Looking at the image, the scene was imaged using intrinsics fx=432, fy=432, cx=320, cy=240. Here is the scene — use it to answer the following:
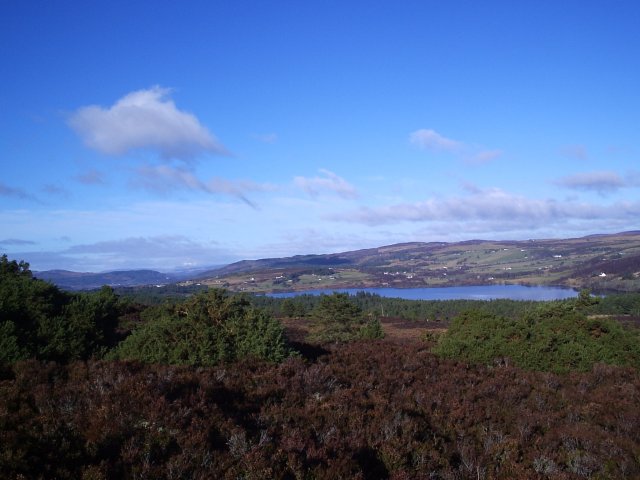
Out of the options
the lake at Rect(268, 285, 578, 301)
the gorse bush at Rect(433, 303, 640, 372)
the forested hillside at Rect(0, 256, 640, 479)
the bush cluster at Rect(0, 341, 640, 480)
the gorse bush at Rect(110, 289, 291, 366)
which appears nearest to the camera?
the bush cluster at Rect(0, 341, 640, 480)

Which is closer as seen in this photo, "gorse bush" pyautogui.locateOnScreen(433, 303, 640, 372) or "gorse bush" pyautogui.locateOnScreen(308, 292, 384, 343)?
"gorse bush" pyautogui.locateOnScreen(433, 303, 640, 372)

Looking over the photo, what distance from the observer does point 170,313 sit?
511 inches

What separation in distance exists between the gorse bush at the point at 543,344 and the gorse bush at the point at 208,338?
19.1 ft

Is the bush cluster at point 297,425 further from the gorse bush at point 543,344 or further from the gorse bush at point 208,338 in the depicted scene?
the gorse bush at point 543,344

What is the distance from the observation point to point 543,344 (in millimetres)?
13109

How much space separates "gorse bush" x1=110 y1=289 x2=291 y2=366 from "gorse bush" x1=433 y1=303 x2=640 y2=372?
582 cm

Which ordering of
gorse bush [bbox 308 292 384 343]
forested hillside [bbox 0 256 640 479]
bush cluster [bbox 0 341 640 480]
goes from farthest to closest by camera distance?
1. gorse bush [bbox 308 292 384 343]
2. forested hillside [bbox 0 256 640 479]
3. bush cluster [bbox 0 341 640 480]

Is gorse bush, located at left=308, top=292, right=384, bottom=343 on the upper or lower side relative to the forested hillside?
lower

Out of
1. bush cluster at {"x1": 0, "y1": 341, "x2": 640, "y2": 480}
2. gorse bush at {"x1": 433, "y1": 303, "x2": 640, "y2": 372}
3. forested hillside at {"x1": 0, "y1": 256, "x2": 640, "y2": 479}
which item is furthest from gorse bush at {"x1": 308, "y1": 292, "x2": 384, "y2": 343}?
bush cluster at {"x1": 0, "y1": 341, "x2": 640, "y2": 480}

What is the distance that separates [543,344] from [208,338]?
32.4ft

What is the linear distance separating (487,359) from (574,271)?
7917 inches

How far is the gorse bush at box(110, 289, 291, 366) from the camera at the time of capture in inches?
402

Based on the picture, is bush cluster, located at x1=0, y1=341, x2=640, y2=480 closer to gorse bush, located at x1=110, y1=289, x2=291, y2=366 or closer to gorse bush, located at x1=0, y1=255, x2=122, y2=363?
gorse bush, located at x1=110, y1=289, x2=291, y2=366

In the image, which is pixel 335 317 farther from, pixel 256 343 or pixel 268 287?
pixel 268 287
